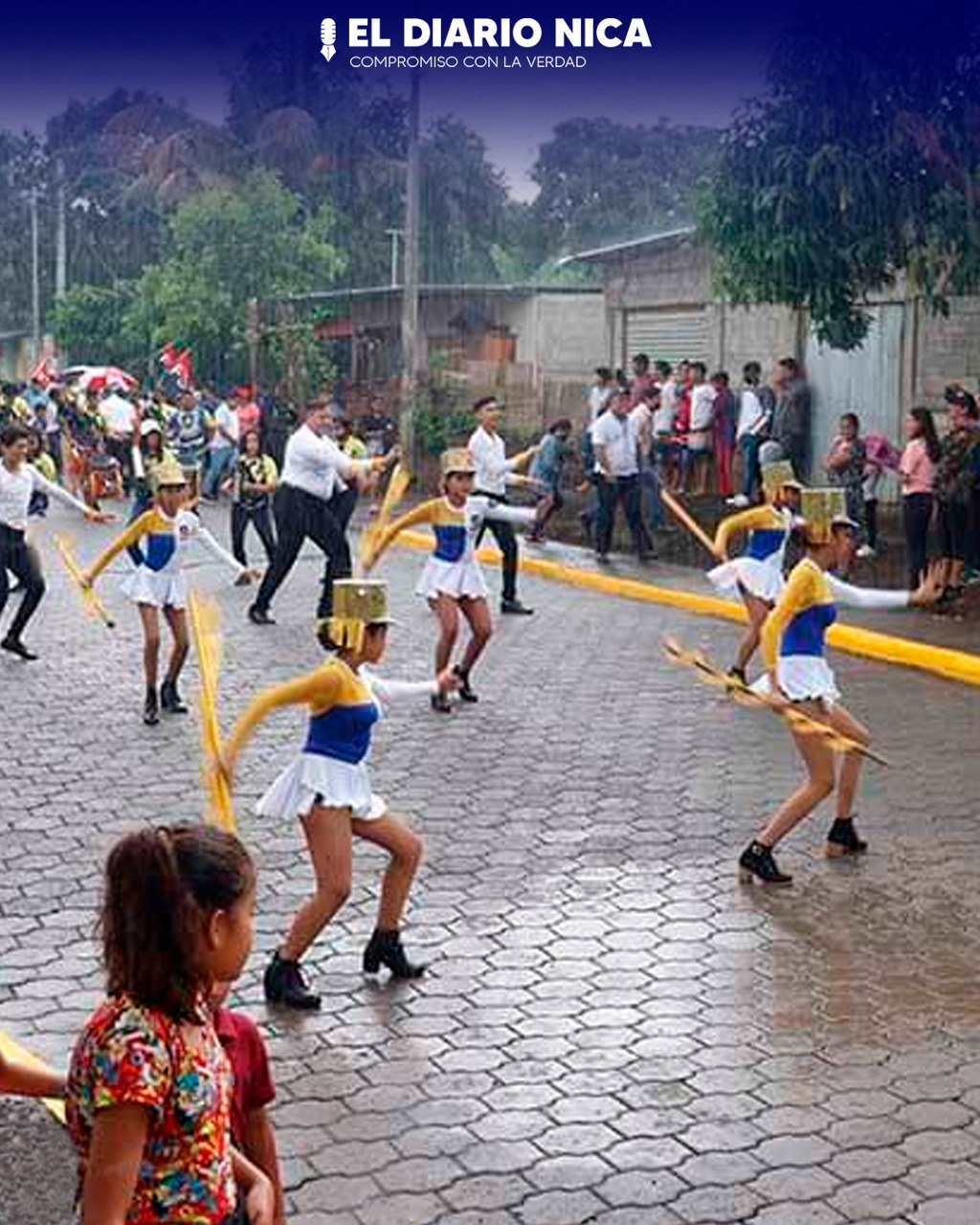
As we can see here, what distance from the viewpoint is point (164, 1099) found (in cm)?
327

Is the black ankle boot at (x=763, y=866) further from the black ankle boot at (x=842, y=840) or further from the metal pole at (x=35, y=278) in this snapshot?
the metal pole at (x=35, y=278)

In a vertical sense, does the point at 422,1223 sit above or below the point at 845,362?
below

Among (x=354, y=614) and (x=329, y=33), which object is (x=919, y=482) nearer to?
(x=354, y=614)

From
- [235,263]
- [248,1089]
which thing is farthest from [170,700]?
[235,263]

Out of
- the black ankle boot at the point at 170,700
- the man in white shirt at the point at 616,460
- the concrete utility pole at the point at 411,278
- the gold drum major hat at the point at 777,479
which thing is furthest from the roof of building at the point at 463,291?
the black ankle boot at the point at 170,700

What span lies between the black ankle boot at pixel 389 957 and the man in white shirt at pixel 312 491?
25.3ft

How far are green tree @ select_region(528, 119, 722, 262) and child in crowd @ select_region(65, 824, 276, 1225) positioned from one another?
1938 inches

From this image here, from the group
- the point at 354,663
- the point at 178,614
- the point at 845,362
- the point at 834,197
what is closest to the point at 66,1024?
the point at 354,663

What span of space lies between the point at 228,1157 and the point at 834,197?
14637 mm

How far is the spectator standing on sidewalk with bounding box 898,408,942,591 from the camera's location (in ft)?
51.7

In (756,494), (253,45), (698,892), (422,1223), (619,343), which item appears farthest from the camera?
(253,45)

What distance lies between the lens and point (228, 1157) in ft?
11.4

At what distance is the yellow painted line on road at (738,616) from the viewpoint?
13.4 meters

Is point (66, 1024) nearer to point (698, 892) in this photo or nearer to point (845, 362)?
point (698, 892)
